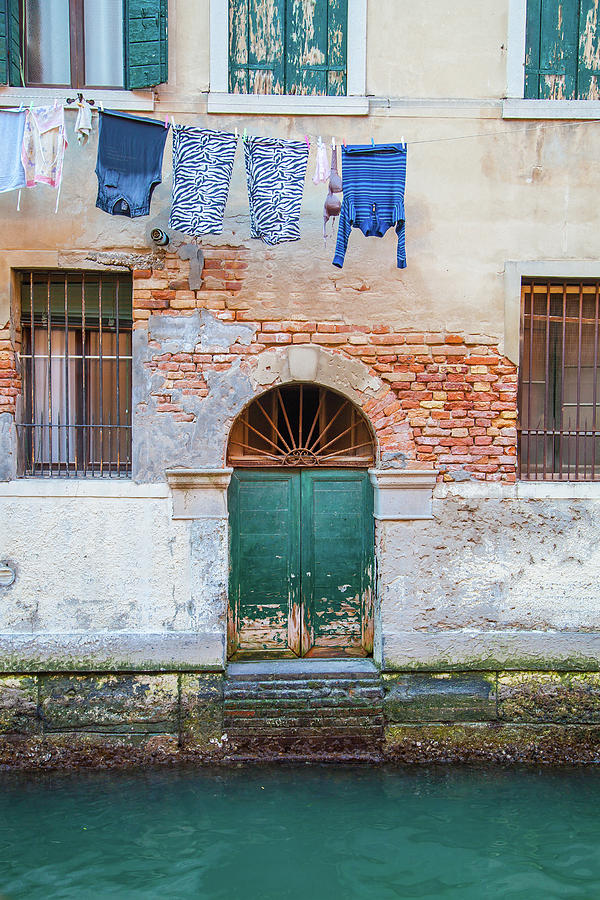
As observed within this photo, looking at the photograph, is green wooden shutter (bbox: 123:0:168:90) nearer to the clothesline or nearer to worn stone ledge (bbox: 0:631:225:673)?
the clothesline

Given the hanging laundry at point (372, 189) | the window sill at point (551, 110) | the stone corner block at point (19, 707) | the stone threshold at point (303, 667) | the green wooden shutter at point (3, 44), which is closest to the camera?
the hanging laundry at point (372, 189)

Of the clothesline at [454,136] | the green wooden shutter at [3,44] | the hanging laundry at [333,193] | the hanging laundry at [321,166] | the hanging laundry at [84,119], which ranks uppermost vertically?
the green wooden shutter at [3,44]

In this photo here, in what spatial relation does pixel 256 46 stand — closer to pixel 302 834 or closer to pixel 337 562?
pixel 337 562

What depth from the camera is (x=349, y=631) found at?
5.74 m

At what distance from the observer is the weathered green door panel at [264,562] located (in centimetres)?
561

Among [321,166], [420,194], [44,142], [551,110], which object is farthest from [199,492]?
[551,110]

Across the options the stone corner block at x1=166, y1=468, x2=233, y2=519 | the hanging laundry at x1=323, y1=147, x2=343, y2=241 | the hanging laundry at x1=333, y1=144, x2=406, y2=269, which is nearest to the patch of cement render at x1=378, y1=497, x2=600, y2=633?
the stone corner block at x1=166, y1=468, x2=233, y2=519

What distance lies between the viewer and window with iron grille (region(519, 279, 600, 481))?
559 centimetres

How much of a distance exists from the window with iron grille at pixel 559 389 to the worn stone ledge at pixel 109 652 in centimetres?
291

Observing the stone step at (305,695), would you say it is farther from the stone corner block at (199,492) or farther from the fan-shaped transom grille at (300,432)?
the fan-shaped transom grille at (300,432)

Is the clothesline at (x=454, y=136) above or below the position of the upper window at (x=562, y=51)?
below

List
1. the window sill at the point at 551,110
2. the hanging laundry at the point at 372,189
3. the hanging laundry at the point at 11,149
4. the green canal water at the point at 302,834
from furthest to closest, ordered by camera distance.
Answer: the window sill at the point at 551,110, the hanging laundry at the point at 372,189, the hanging laundry at the point at 11,149, the green canal water at the point at 302,834

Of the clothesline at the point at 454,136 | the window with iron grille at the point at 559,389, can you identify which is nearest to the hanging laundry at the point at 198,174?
the clothesline at the point at 454,136

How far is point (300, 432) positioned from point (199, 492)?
96 cm
